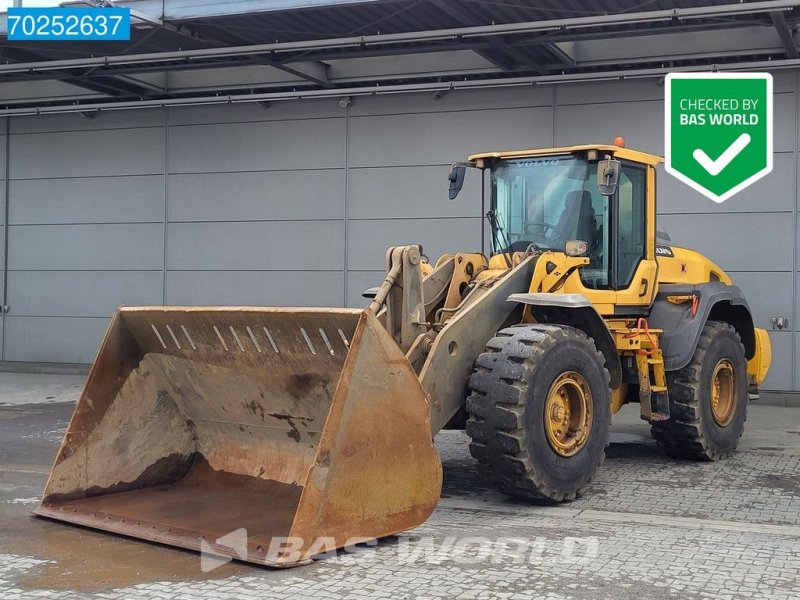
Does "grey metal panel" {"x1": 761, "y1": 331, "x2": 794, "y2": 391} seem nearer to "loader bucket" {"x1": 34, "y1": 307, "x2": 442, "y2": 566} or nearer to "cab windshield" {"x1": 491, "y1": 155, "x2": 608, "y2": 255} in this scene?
"cab windshield" {"x1": 491, "y1": 155, "x2": 608, "y2": 255}

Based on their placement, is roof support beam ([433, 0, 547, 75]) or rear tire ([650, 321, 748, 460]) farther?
roof support beam ([433, 0, 547, 75])

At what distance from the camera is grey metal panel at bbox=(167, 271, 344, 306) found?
1661 centimetres

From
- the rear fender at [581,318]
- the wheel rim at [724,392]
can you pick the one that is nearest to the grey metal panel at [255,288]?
the wheel rim at [724,392]

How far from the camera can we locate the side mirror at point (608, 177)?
8047mm

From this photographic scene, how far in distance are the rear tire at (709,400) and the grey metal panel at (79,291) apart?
35.5 ft

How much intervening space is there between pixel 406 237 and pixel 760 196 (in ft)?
17.5

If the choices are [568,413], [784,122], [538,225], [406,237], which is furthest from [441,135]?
[568,413]

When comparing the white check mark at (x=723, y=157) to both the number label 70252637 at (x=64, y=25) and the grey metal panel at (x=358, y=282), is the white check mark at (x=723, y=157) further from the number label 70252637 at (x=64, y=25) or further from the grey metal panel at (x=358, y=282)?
the number label 70252637 at (x=64, y=25)

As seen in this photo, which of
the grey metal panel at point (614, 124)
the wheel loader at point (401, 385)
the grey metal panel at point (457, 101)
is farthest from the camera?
the grey metal panel at point (457, 101)

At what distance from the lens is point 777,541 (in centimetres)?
633

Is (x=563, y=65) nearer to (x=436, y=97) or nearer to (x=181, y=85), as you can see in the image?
(x=436, y=97)

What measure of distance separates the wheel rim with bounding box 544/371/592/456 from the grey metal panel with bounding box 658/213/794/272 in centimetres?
731

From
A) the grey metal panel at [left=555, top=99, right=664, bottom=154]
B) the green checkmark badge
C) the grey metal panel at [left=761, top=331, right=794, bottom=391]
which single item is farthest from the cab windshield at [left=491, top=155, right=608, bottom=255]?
the grey metal panel at [left=761, top=331, right=794, bottom=391]

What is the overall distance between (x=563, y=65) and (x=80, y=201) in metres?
9.13
